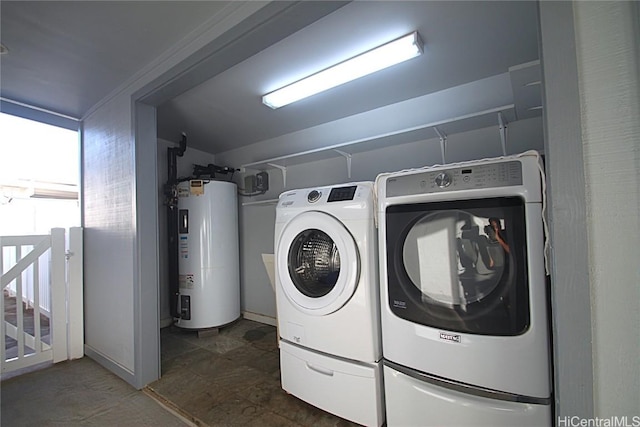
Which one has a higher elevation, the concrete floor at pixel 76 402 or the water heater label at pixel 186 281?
the water heater label at pixel 186 281

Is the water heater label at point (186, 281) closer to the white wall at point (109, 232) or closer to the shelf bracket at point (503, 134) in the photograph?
the white wall at point (109, 232)

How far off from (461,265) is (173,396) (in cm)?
201

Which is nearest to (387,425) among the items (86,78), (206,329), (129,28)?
(206,329)

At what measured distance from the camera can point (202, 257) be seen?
113 inches

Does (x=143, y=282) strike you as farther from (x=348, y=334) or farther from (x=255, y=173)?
(x=255, y=173)

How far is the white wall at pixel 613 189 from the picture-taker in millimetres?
622

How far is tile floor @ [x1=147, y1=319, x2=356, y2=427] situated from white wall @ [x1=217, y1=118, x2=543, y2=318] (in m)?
0.69

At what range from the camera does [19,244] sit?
2264 millimetres

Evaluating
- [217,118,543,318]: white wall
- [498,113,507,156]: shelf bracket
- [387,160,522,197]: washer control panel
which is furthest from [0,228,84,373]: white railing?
[498,113,507,156]: shelf bracket

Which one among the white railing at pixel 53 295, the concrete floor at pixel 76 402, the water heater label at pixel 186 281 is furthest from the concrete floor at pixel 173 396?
the water heater label at pixel 186 281

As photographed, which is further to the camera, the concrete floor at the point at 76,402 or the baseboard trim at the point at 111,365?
the baseboard trim at the point at 111,365

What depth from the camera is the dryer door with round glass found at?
1.11 metres

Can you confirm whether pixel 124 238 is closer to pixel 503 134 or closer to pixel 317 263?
pixel 317 263

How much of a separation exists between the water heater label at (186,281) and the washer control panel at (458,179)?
2427 millimetres
